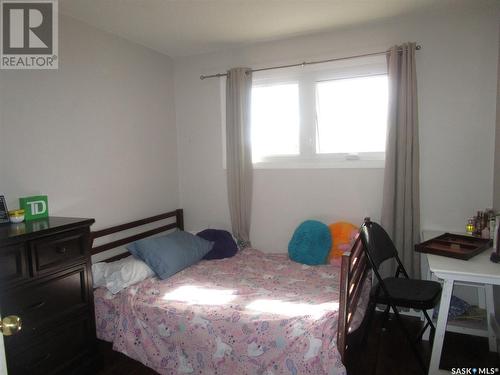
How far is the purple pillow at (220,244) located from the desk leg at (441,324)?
163cm

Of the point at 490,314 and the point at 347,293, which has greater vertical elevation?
the point at 347,293

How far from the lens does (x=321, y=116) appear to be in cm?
291

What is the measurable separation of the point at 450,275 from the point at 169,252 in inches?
72.6

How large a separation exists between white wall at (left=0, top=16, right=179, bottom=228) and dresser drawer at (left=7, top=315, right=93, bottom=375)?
2.71ft

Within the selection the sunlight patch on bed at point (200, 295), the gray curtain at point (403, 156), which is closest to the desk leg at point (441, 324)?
the gray curtain at point (403, 156)

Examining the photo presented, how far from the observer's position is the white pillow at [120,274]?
7.12ft

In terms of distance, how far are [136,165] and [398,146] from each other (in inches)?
86.4

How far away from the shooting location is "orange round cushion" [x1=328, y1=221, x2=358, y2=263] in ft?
8.60

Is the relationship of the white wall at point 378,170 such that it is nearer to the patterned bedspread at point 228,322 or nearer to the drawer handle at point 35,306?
the patterned bedspread at point 228,322

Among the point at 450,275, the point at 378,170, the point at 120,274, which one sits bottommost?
the point at 120,274

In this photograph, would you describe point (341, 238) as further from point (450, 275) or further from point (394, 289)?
point (450, 275)

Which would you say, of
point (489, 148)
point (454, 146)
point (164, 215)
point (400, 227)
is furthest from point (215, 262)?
point (489, 148)

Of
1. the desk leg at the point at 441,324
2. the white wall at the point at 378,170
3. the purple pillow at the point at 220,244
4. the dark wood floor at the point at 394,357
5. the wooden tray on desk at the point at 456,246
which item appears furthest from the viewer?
the purple pillow at the point at 220,244

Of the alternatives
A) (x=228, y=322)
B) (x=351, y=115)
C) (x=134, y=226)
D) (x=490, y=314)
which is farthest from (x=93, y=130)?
(x=490, y=314)
